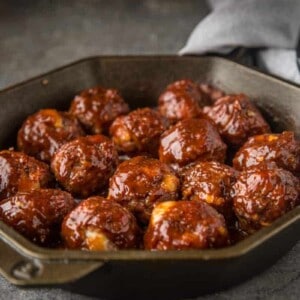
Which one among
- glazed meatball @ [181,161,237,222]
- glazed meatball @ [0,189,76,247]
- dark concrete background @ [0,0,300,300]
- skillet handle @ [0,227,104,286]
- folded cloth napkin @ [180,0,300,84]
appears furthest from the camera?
dark concrete background @ [0,0,300,300]

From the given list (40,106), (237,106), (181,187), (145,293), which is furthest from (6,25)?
(145,293)

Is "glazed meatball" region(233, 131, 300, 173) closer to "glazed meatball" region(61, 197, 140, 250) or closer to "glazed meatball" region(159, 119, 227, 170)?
"glazed meatball" region(159, 119, 227, 170)

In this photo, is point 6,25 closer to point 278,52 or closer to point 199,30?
point 199,30

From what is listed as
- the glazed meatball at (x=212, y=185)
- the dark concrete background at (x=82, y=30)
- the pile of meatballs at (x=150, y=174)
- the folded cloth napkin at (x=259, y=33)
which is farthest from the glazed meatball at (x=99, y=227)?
the dark concrete background at (x=82, y=30)

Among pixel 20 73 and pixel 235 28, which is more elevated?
pixel 235 28

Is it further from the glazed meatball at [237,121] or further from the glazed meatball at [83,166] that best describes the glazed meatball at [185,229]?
the glazed meatball at [237,121]

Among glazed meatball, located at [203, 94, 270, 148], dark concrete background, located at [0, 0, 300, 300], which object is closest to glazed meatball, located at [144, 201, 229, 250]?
glazed meatball, located at [203, 94, 270, 148]
